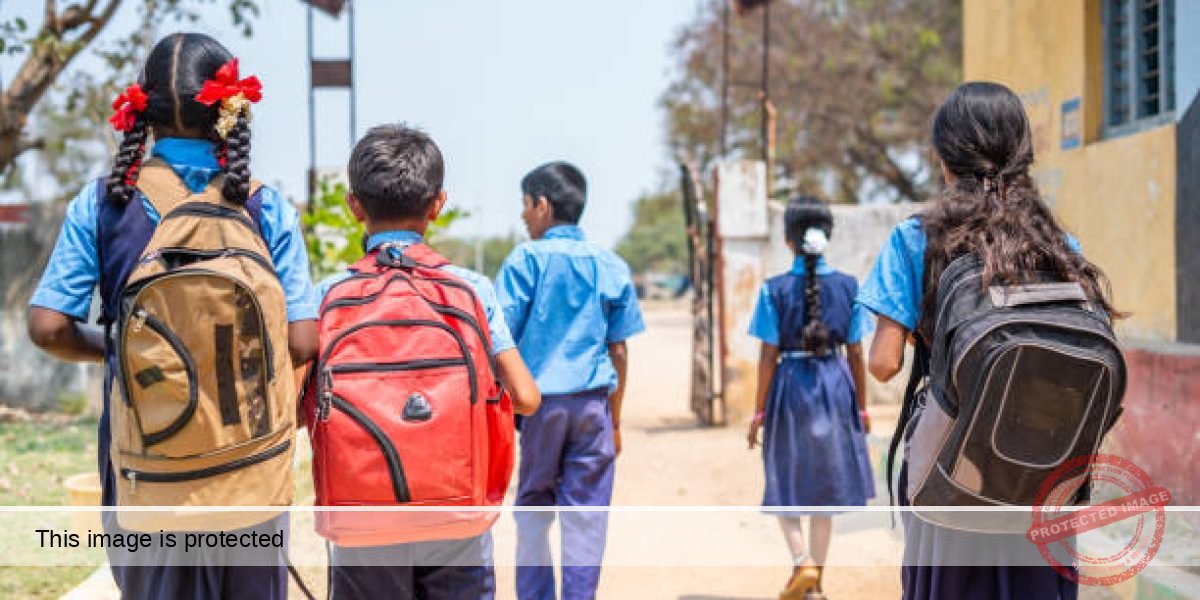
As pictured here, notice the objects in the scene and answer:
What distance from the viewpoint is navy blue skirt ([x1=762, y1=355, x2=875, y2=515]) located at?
5180mm

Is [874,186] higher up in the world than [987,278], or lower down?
higher up

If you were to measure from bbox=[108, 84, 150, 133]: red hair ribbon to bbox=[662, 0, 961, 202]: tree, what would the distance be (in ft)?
68.5

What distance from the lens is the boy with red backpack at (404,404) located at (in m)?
2.39

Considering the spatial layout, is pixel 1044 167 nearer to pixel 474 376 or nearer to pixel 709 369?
pixel 709 369

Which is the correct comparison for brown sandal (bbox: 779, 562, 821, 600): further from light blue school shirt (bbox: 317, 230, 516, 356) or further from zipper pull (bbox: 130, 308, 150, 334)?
zipper pull (bbox: 130, 308, 150, 334)

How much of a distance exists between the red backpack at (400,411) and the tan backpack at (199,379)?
117 millimetres

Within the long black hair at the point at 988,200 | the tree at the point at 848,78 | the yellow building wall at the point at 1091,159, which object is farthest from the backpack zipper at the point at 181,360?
the tree at the point at 848,78

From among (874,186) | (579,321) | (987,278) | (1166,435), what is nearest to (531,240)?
(579,321)

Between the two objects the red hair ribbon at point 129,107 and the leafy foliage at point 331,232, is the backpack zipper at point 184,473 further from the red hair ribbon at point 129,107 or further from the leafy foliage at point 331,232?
the leafy foliage at point 331,232

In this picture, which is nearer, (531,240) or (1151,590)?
(1151,590)

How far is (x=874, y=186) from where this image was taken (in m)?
27.7

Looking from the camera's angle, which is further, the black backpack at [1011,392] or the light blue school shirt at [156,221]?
the light blue school shirt at [156,221]

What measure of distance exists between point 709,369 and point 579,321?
684 cm

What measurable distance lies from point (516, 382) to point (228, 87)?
3.06ft
